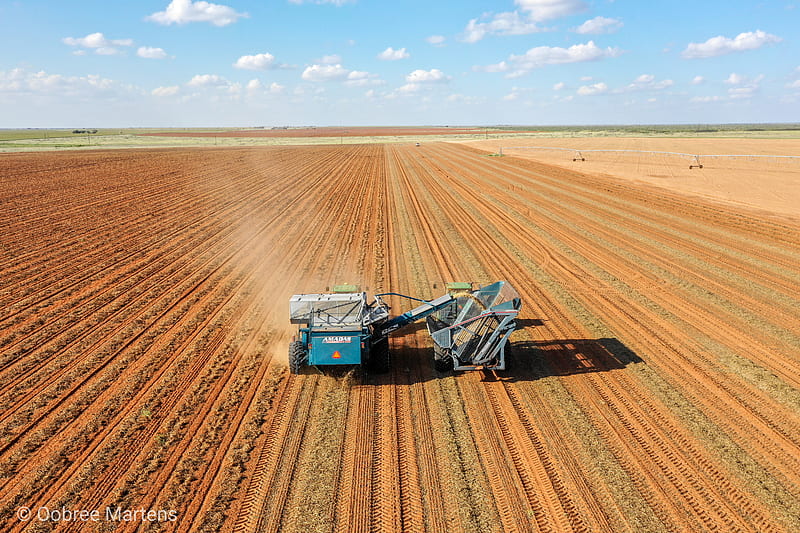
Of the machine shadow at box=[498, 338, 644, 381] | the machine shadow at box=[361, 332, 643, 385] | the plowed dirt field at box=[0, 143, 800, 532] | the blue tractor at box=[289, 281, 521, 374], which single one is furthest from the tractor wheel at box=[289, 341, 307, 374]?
the machine shadow at box=[498, 338, 644, 381]

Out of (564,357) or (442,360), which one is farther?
(564,357)

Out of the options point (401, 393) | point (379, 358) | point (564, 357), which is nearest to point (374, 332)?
point (379, 358)

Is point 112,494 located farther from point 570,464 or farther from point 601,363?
point 601,363

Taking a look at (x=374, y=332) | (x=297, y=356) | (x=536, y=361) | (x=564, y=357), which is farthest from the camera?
(x=564, y=357)

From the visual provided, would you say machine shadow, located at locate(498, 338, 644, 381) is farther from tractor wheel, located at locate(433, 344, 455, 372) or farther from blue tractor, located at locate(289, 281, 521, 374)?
tractor wheel, located at locate(433, 344, 455, 372)

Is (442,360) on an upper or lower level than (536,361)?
upper

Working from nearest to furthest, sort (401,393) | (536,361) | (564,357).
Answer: (401,393)
(536,361)
(564,357)

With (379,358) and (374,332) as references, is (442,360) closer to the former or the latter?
(379,358)
